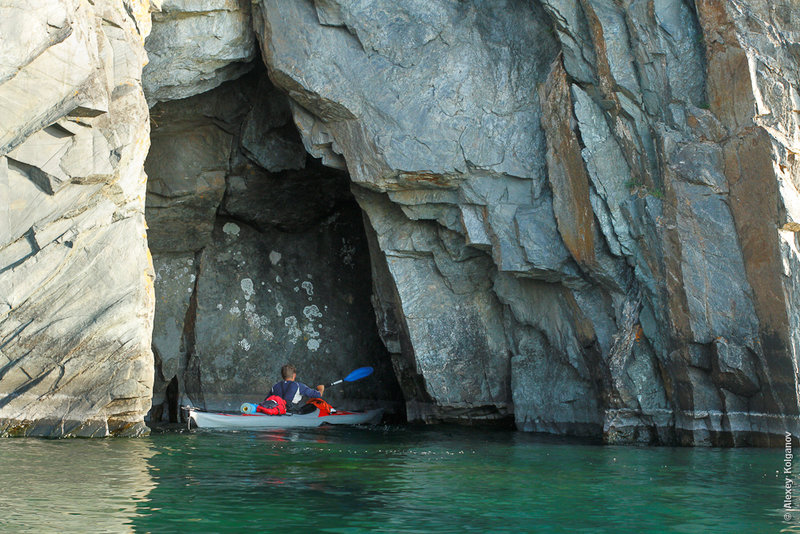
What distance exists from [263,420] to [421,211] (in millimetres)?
4486

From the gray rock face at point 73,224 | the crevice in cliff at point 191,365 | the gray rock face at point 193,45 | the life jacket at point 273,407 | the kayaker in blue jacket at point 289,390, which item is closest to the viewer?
the gray rock face at point 73,224

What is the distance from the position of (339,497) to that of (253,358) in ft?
38.1

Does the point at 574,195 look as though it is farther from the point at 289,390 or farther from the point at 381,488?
the point at 381,488

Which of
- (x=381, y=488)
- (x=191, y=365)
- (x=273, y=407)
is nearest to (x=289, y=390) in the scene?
(x=273, y=407)

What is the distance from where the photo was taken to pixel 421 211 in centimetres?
1382

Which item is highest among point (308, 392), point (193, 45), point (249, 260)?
point (193, 45)

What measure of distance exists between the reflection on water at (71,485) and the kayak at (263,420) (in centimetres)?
352

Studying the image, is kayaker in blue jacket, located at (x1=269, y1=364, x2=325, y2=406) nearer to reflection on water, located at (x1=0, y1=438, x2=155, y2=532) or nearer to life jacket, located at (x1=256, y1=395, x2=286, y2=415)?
life jacket, located at (x1=256, y1=395, x2=286, y2=415)

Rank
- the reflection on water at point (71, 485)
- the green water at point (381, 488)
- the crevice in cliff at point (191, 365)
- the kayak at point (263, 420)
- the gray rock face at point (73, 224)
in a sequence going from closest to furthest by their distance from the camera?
the reflection on water at point (71, 485)
the green water at point (381, 488)
the gray rock face at point (73, 224)
the kayak at point (263, 420)
the crevice in cliff at point (191, 365)

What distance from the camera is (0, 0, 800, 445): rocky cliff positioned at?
32.5 feet

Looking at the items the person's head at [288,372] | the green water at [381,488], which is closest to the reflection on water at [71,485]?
the green water at [381,488]

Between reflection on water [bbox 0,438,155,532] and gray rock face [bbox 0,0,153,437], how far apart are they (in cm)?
97

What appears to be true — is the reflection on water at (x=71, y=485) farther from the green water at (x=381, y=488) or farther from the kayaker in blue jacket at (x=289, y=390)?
the kayaker in blue jacket at (x=289, y=390)

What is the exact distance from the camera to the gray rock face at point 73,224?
943cm
